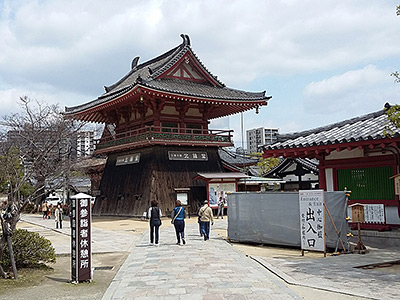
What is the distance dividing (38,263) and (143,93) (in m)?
17.1

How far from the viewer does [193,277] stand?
8.88 m

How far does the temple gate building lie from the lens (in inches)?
1085

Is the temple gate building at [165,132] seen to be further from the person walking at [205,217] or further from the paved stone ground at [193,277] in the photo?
the paved stone ground at [193,277]

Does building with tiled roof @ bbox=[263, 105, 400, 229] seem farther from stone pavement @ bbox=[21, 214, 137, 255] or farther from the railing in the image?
the railing

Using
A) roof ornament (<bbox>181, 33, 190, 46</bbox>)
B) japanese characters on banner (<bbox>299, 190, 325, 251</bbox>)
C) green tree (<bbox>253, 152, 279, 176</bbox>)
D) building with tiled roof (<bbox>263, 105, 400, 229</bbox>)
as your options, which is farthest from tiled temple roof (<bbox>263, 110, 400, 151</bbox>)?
green tree (<bbox>253, 152, 279, 176</bbox>)

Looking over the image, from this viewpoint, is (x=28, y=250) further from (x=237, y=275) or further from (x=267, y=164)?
(x=267, y=164)

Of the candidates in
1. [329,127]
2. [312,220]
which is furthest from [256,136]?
[312,220]

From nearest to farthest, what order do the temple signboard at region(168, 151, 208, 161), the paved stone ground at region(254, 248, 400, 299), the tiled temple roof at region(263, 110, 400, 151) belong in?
1. the paved stone ground at region(254, 248, 400, 299)
2. the tiled temple roof at region(263, 110, 400, 151)
3. the temple signboard at region(168, 151, 208, 161)

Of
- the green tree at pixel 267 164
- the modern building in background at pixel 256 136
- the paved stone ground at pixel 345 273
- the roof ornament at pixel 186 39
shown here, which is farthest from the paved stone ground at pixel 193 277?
the modern building in background at pixel 256 136

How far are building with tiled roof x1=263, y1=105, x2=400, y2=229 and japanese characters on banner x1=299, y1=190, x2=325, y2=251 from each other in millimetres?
2108

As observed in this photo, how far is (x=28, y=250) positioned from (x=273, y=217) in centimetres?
828

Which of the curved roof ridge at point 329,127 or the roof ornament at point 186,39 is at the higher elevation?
the roof ornament at point 186,39

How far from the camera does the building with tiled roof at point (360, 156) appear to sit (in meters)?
12.6

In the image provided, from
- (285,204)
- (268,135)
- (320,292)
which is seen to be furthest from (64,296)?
(268,135)
